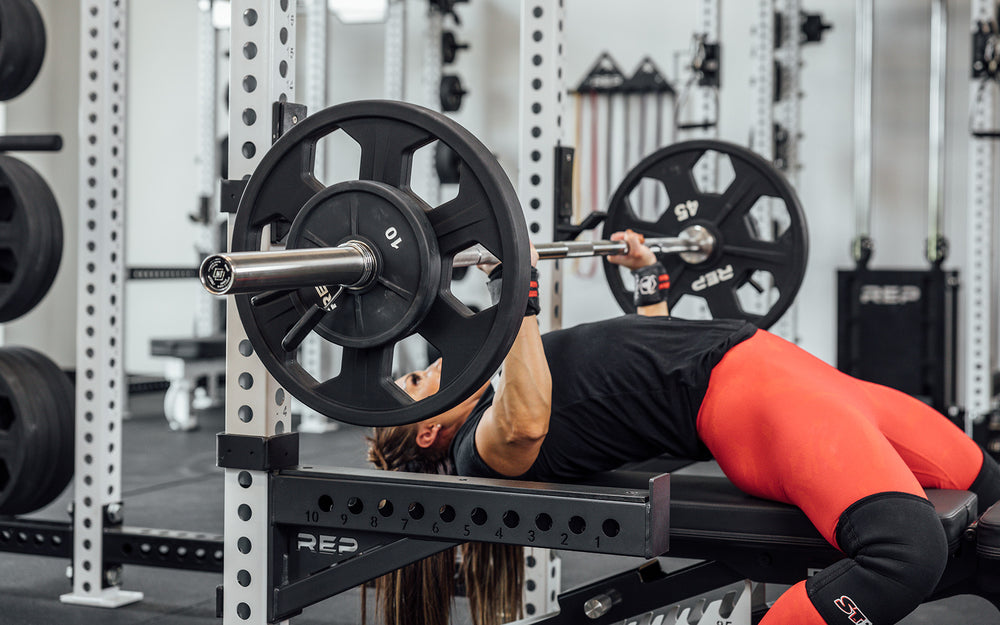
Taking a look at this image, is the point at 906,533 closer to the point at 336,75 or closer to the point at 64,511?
the point at 64,511

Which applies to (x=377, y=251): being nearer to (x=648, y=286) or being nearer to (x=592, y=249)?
(x=592, y=249)

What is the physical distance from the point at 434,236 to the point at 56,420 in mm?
1677

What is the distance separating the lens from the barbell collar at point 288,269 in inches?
52.2

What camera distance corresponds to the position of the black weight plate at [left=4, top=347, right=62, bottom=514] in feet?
8.91

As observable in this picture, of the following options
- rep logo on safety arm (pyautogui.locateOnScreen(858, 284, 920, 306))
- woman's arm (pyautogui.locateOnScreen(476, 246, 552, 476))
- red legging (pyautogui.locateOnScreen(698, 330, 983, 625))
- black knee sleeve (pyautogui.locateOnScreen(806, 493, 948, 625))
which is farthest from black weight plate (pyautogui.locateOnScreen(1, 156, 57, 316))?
rep logo on safety arm (pyautogui.locateOnScreen(858, 284, 920, 306))

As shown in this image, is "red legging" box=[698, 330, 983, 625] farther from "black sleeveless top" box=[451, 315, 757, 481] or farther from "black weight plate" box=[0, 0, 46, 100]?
"black weight plate" box=[0, 0, 46, 100]

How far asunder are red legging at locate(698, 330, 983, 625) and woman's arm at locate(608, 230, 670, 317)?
1.64ft

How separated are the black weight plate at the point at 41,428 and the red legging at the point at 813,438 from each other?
1679mm

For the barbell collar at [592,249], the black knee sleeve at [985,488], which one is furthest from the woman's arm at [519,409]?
the black knee sleeve at [985,488]

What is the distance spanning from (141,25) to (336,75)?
1496 mm

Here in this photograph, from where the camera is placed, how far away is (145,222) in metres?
7.80

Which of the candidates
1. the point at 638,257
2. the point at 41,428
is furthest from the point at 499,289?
the point at 41,428

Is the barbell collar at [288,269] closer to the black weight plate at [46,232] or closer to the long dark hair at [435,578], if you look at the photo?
the long dark hair at [435,578]

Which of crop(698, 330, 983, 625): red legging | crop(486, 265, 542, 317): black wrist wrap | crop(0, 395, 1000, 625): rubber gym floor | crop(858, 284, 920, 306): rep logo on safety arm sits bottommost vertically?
crop(0, 395, 1000, 625): rubber gym floor
